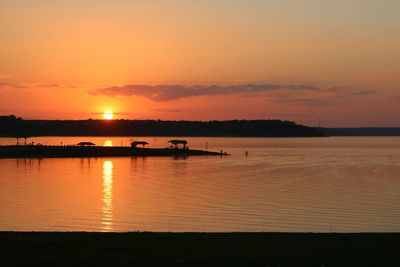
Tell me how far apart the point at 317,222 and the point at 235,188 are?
21.9m

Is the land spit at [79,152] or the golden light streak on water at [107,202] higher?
the land spit at [79,152]
